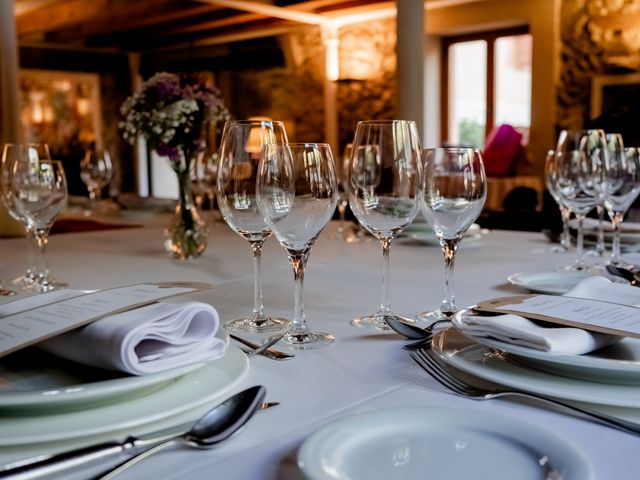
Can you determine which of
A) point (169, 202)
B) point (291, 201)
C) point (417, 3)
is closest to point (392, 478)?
point (291, 201)

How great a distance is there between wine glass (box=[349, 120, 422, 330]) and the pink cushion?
5372 millimetres

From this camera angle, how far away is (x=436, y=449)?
0.51m

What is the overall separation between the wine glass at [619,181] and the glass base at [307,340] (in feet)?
2.70

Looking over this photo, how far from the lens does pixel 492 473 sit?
1.55 feet

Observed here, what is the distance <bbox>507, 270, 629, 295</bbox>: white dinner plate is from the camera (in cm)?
114

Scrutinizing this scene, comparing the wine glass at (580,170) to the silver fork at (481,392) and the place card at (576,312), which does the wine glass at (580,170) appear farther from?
the silver fork at (481,392)

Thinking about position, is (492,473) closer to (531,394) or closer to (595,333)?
(531,394)

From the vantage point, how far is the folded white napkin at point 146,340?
608 millimetres

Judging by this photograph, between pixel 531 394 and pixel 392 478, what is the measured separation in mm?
218

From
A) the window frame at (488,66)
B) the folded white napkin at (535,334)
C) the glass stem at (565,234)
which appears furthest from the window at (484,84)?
the folded white napkin at (535,334)

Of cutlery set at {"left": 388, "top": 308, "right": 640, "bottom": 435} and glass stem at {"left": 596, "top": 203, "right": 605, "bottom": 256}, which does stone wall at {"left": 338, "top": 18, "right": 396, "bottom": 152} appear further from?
cutlery set at {"left": 388, "top": 308, "right": 640, "bottom": 435}

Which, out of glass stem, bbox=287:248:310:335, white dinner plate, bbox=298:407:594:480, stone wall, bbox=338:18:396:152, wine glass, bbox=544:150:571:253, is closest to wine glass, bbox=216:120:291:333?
glass stem, bbox=287:248:310:335

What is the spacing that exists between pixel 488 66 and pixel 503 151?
146 centimetres

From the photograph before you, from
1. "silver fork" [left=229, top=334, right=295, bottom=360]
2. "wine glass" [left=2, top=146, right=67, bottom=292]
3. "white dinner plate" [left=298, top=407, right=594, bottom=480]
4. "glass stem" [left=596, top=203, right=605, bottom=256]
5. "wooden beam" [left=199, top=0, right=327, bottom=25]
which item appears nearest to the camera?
"white dinner plate" [left=298, top=407, right=594, bottom=480]
